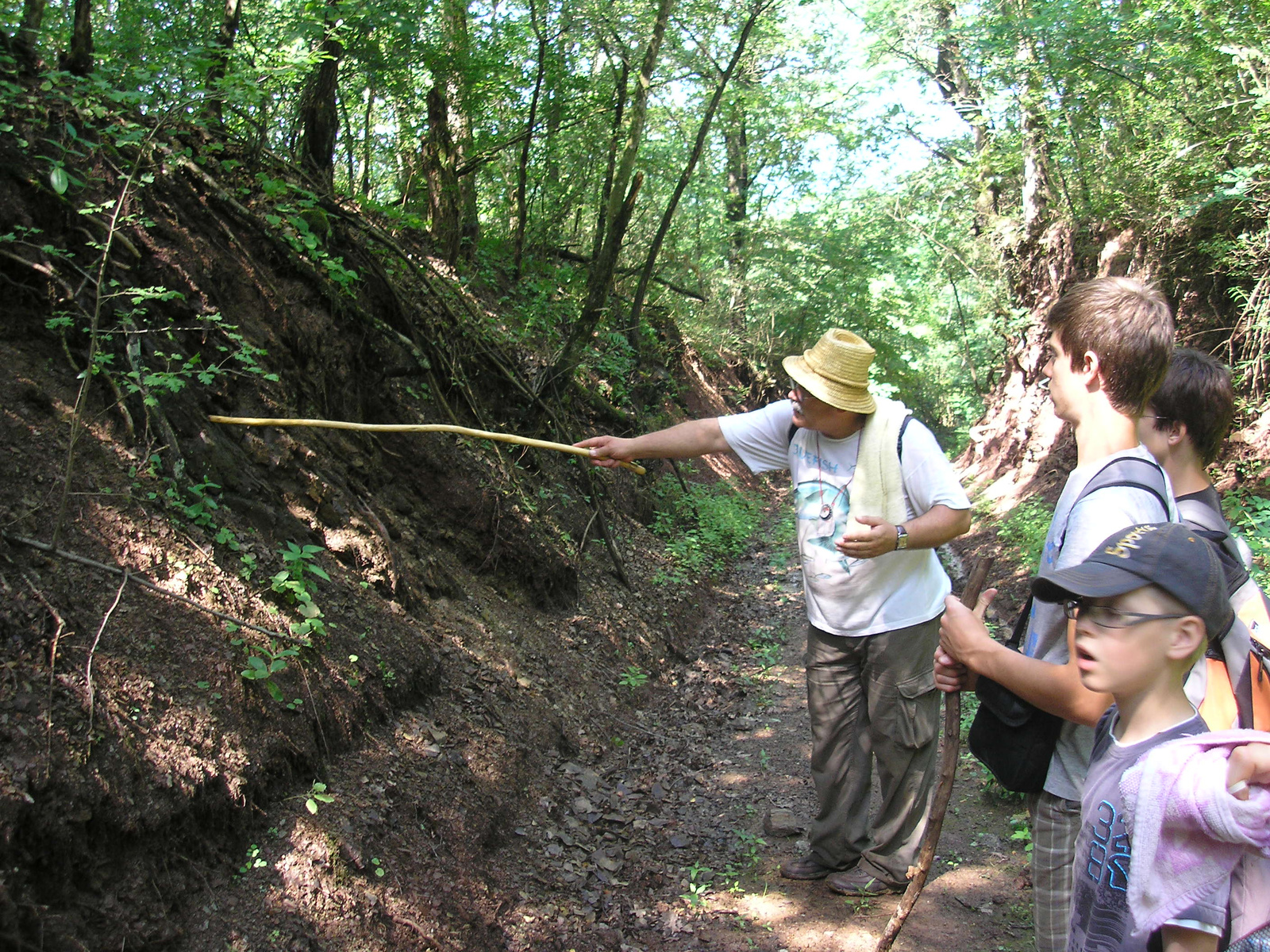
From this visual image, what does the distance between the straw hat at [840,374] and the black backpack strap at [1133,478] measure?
4.78 ft

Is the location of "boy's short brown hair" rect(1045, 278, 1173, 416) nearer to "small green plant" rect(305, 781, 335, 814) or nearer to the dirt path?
the dirt path

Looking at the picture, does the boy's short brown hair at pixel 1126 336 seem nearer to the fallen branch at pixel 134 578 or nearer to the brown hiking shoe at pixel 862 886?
the brown hiking shoe at pixel 862 886

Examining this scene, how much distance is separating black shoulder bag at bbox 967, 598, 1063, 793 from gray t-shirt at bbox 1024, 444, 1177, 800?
0.04 metres

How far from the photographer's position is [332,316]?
579 centimetres

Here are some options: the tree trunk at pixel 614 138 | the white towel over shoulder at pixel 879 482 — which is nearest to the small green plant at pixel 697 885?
the white towel over shoulder at pixel 879 482

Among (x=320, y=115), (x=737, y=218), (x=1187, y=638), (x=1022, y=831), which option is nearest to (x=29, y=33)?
(x=320, y=115)

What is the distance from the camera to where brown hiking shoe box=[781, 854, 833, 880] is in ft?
13.5

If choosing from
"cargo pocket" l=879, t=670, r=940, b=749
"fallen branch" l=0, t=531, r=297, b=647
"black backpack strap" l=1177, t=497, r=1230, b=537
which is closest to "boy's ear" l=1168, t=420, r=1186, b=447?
"black backpack strap" l=1177, t=497, r=1230, b=537

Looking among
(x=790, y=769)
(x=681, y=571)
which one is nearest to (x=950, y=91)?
(x=681, y=571)

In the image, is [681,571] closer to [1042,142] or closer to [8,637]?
[8,637]

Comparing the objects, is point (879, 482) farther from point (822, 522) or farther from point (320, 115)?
point (320, 115)

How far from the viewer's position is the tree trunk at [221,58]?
512 cm

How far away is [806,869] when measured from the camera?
13.6 feet

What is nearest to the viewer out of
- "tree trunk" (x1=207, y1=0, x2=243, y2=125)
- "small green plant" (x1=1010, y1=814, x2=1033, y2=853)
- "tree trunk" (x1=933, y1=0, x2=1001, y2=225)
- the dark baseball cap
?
the dark baseball cap
